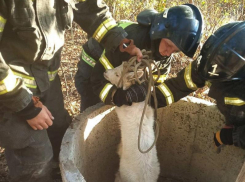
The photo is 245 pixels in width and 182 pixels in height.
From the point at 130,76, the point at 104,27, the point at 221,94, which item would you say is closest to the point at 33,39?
the point at 104,27

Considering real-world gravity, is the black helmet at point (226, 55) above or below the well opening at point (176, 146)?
above

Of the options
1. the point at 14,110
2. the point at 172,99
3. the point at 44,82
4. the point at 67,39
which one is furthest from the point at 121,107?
the point at 67,39

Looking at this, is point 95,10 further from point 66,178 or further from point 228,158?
point 228,158

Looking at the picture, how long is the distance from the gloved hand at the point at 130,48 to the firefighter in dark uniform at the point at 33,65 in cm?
2

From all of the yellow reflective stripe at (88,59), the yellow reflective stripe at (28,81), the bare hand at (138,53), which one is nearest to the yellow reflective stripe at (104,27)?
the bare hand at (138,53)

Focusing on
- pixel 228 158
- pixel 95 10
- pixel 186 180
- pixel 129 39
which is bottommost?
pixel 186 180

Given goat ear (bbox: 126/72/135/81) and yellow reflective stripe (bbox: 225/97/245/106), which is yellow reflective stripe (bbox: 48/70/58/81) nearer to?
goat ear (bbox: 126/72/135/81)

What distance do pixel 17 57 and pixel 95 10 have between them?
0.77 metres

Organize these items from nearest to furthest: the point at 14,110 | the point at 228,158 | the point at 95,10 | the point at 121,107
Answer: the point at 14,110 < the point at 95,10 < the point at 121,107 < the point at 228,158

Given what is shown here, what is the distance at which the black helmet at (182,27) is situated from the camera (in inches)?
88.0

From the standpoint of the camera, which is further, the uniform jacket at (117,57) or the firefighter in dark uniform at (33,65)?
the uniform jacket at (117,57)

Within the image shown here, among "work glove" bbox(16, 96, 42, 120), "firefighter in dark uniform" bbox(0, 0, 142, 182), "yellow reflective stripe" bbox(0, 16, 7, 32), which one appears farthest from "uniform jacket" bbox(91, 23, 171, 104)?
"yellow reflective stripe" bbox(0, 16, 7, 32)

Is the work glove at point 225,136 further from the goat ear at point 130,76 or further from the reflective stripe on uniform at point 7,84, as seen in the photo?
the reflective stripe on uniform at point 7,84

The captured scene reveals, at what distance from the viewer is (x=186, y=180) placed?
3.22m
